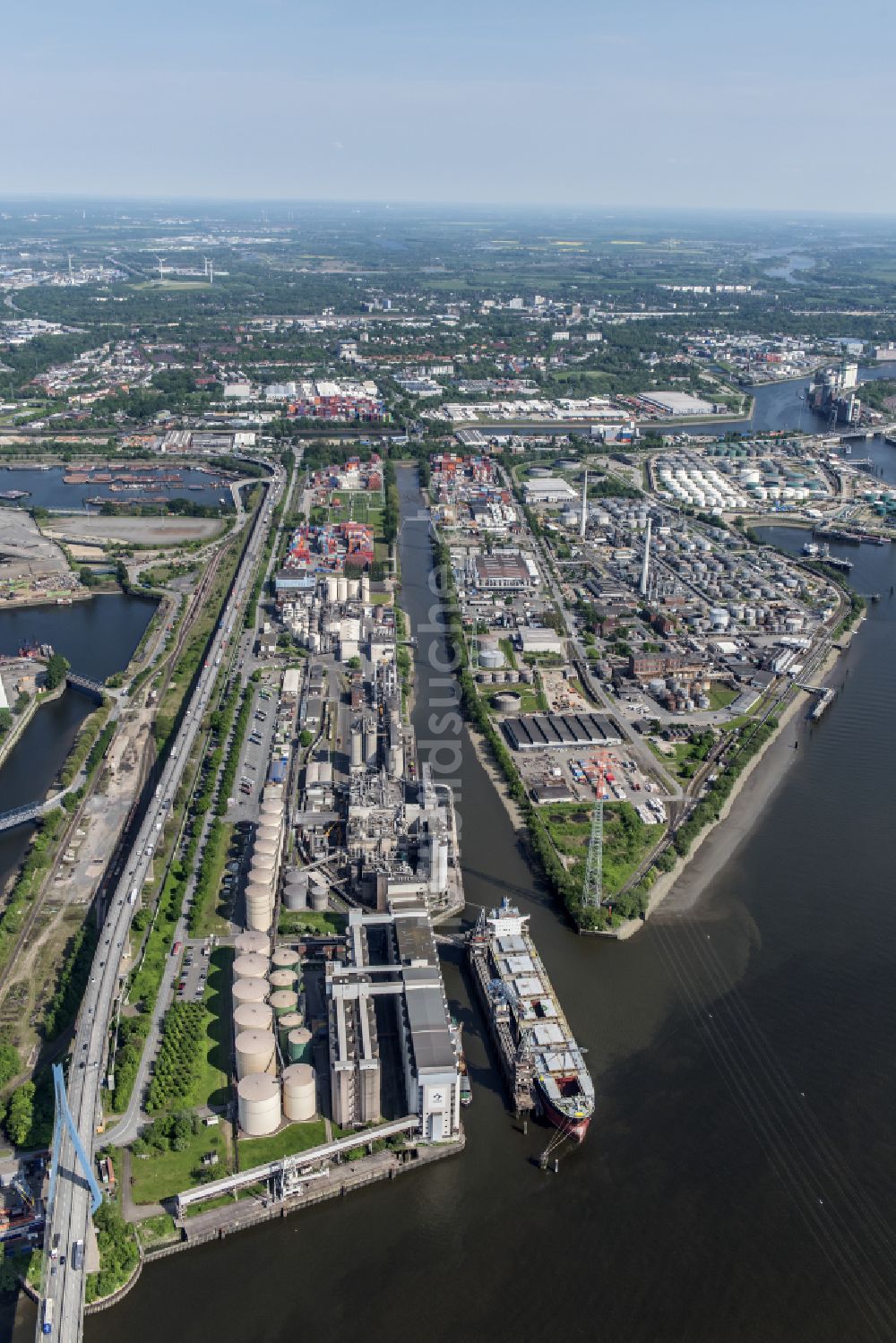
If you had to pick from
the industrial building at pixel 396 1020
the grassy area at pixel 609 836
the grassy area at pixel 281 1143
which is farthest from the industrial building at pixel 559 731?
the grassy area at pixel 281 1143

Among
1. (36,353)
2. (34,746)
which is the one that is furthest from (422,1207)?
(36,353)

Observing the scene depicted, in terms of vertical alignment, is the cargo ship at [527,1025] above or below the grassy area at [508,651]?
above

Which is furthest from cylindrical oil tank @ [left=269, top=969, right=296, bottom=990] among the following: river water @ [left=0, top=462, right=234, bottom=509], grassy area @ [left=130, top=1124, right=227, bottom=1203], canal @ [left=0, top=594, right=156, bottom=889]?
river water @ [left=0, top=462, right=234, bottom=509]

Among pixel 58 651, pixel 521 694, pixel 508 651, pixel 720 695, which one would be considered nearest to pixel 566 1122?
pixel 521 694

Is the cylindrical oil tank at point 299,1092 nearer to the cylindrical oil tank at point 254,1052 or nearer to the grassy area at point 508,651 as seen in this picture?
the cylindrical oil tank at point 254,1052

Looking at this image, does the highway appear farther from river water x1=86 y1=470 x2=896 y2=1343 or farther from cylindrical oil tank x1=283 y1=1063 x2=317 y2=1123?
cylindrical oil tank x1=283 y1=1063 x2=317 y2=1123
